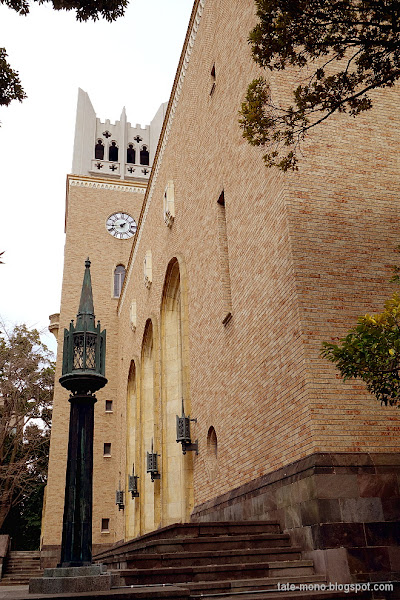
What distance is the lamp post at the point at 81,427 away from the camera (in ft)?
19.1

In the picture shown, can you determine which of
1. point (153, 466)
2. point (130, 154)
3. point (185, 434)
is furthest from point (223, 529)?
point (130, 154)

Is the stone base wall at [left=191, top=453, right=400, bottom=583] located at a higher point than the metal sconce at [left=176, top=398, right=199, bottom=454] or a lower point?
lower

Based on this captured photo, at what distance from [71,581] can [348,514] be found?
330cm

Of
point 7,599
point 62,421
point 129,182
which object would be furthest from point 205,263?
point 129,182

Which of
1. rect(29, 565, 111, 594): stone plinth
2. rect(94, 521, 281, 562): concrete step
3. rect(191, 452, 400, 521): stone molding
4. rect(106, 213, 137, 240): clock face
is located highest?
rect(106, 213, 137, 240): clock face

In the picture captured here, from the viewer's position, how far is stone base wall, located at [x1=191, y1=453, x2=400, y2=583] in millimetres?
6703

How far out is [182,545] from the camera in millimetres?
7562

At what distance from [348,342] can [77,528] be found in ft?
10.6

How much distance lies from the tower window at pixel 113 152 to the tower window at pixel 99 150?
481mm

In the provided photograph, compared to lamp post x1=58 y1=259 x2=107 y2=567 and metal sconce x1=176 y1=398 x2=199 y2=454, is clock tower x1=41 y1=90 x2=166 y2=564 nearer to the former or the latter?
metal sconce x1=176 y1=398 x2=199 y2=454

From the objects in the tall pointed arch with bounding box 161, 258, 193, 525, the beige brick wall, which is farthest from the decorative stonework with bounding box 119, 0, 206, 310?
the beige brick wall

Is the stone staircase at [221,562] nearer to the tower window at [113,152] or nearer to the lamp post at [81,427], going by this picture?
the lamp post at [81,427]

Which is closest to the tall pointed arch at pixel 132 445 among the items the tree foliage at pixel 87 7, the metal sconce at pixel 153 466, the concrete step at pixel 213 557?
the metal sconce at pixel 153 466

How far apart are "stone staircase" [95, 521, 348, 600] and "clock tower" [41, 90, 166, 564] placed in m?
17.5
